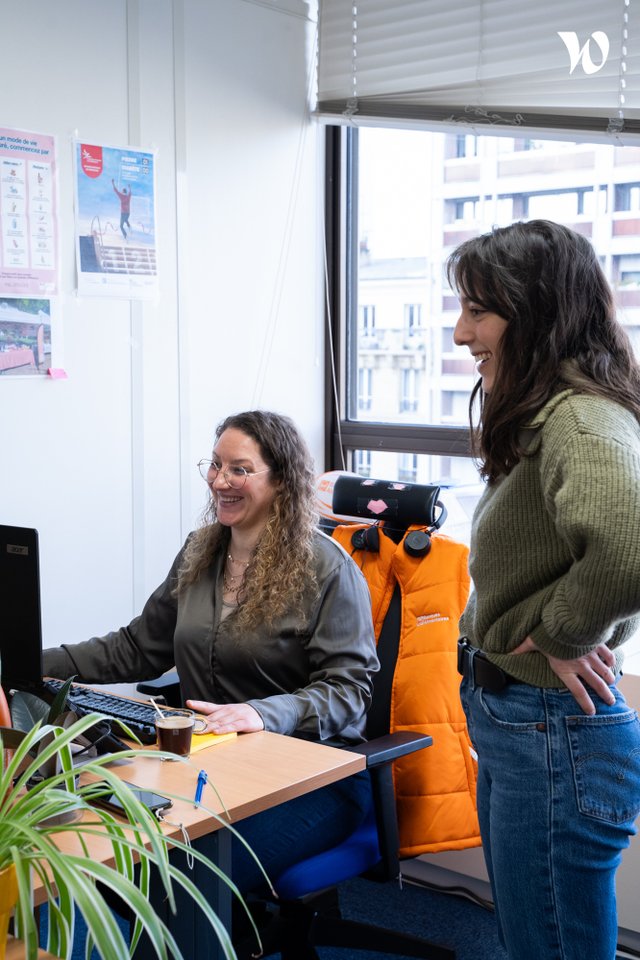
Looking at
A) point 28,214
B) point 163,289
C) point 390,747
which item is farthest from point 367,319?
point 390,747

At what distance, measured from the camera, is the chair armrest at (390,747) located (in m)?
2.04

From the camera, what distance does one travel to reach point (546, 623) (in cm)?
145

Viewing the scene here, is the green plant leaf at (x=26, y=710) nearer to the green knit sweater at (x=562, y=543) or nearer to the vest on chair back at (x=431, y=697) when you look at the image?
the green knit sweater at (x=562, y=543)

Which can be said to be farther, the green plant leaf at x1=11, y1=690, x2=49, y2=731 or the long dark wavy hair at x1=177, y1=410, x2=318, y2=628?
the long dark wavy hair at x1=177, y1=410, x2=318, y2=628

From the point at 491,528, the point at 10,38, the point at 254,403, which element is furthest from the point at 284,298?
the point at 491,528

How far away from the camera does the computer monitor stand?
174 cm

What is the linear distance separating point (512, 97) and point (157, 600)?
1.62 meters

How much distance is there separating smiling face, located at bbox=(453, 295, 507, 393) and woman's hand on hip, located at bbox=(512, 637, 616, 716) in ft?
1.31

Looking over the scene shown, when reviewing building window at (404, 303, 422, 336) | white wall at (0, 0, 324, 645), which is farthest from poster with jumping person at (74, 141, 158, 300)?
building window at (404, 303, 422, 336)

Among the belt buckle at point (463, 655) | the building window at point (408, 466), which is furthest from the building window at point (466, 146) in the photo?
the belt buckle at point (463, 655)

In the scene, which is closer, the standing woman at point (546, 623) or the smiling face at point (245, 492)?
the standing woman at point (546, 623)

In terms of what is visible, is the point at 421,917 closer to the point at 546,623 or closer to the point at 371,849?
the point at 371,849

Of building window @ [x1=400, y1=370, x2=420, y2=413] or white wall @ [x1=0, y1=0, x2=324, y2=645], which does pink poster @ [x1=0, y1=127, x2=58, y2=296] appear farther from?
building window @ [x1=400, y1=370, x2=420, y2=413]

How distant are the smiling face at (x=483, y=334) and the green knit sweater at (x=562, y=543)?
138 mm
